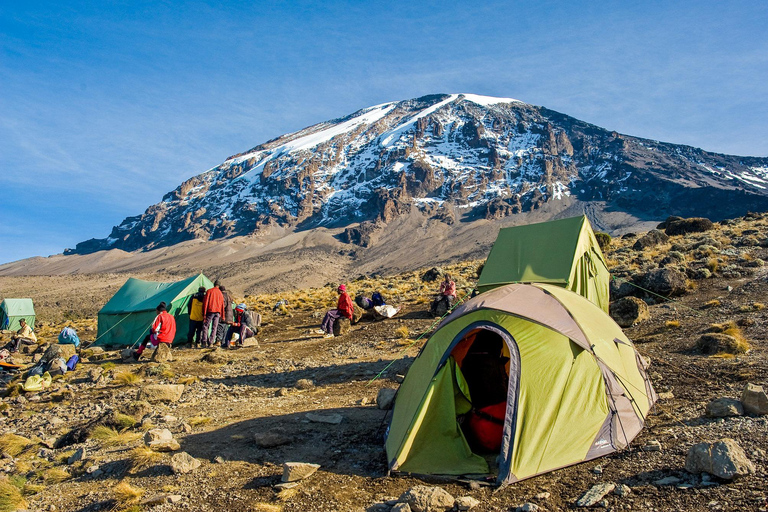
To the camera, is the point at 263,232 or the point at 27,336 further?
the point at 263,232

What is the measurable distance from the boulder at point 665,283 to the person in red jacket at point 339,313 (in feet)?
28.2

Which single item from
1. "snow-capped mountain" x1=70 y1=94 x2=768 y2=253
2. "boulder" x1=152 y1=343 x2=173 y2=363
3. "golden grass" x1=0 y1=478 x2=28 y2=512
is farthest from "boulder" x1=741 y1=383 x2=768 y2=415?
"snow-capped mountain" x1=70 y1=94 x2=768 y2=253

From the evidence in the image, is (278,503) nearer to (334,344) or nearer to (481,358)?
(481,358)

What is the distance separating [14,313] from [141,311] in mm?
18263

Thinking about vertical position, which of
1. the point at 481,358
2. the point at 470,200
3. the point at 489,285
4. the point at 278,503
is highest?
the point at 470,200

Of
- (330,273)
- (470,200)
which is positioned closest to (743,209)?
(470,200)

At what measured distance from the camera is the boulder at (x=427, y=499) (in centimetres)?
417

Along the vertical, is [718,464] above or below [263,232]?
below

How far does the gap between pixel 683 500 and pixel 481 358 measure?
302 cm

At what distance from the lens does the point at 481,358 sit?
21.9ft

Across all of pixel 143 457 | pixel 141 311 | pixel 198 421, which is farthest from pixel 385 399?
pixel 141 311

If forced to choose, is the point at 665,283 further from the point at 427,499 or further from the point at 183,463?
the point at 183,463

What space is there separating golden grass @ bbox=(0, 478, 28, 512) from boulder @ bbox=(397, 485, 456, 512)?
3.90 m

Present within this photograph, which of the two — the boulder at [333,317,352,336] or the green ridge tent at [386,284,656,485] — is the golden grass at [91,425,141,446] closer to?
the green ridge tent at [386,284,656,485]
